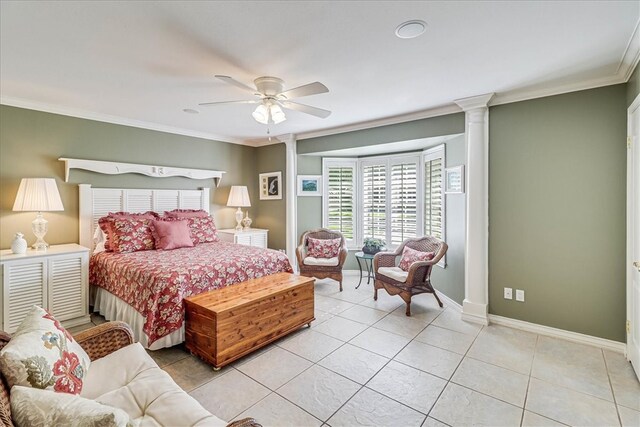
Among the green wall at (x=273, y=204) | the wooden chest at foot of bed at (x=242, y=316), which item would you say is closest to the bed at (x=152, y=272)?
the wooden chest at foot of bed at (x=242, y=316)

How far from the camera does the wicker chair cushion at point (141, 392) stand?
4.24 ft

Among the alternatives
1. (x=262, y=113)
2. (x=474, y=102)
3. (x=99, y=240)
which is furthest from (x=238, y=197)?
(x=474, y=102)

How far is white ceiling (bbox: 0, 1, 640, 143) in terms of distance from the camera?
182 cm

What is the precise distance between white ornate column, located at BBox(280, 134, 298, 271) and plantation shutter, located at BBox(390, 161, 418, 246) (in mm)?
1714

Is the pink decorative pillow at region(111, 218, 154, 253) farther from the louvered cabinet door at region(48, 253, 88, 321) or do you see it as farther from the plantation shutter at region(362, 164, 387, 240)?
the plantation shutter at region(362, 164, 387, 240)

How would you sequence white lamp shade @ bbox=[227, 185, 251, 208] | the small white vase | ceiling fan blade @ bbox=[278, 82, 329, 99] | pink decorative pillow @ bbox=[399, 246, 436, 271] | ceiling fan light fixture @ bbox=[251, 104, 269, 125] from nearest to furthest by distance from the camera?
1. ceiling fan blade @ bbox=[278, 82, 329, 99]
2. ceiling fan light fixture @ bbox=[251, 104, 269, 125]
3. the small white vase
4. pink decorative pillow @ bbox=[399, 246, 436, 271]
5. white lamp shade @ bbox=[227, 185, 251, 208]

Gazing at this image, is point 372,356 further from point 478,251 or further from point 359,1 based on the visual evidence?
point 359,1

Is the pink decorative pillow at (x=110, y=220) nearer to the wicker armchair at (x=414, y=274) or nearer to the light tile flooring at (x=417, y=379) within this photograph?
the light tile flooring at (x=417, y=379)

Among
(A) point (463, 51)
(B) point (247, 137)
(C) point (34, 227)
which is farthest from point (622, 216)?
(C) point (34, 227)

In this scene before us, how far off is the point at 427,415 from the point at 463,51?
265 centimetres

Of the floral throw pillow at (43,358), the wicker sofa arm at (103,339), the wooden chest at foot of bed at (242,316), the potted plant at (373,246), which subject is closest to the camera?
the floral throw pillow at (43,358)

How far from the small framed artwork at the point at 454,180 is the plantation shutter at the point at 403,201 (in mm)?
867

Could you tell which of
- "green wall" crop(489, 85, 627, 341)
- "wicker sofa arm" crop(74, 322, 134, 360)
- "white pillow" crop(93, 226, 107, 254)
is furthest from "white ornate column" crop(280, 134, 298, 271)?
"wicker sofa arm" crop(74, 322, 134, 360)

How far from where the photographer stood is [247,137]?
5.43 meters
